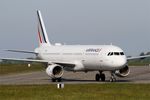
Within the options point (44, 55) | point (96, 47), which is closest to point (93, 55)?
point (96, 47)

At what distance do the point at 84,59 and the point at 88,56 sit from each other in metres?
0.83

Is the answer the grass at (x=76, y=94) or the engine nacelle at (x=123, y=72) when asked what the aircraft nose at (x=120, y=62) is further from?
the grass at (x=76, y=94)

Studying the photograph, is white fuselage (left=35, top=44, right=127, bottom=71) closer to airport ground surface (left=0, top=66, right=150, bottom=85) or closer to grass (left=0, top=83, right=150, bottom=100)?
airport ground surface (left=0, top=66, right=150, bottom=85)

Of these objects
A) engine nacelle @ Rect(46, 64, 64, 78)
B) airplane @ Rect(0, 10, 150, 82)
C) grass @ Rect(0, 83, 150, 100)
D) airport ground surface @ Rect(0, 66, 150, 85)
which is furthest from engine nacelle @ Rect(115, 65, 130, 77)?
grass @ Rect(0, 83, 150, 100)

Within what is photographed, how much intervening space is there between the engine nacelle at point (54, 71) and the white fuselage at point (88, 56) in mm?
1601

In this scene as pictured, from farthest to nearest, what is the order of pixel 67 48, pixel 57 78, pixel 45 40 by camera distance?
pixel 45 40
pixel 67 48
pixel 57 78

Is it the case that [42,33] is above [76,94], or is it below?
above

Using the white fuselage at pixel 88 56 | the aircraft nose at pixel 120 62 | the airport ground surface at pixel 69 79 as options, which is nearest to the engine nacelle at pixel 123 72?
the airport ground surface at pixel 69 79

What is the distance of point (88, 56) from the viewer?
48.9 meters

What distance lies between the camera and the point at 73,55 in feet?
171

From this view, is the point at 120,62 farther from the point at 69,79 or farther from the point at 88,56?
the point at 69,79

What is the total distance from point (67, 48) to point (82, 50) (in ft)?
12.6

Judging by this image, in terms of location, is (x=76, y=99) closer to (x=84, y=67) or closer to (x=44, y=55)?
(x=84, y=67)

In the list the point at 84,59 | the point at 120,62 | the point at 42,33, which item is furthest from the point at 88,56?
the point at 42,33
